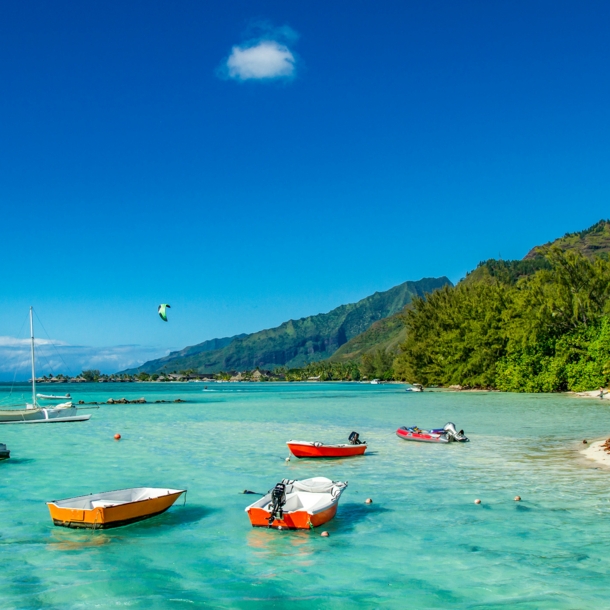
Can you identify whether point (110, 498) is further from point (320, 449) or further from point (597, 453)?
point (597, 453)

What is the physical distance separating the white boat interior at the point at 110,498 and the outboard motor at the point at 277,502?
3503mm

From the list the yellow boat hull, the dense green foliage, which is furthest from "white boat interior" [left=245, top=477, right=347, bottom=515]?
the dense green foliage

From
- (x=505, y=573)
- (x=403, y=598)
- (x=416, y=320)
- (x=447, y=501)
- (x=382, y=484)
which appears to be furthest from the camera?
(x=416, y=320)

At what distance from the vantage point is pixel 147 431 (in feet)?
166

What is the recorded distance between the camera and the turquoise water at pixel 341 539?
12.5 m

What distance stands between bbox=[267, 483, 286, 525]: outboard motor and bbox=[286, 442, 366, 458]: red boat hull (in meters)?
12.3

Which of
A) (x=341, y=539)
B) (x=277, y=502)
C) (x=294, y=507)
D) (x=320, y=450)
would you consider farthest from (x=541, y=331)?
(x=277, y=502)

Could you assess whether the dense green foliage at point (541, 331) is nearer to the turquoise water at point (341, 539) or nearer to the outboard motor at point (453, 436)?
the outboard motor at point (453, 436)

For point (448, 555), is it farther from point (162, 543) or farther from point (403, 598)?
point (162, 543)

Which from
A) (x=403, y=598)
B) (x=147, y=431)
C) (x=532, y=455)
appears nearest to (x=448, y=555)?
(x=403, y=598)

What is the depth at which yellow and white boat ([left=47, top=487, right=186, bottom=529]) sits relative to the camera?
1669 centimetres

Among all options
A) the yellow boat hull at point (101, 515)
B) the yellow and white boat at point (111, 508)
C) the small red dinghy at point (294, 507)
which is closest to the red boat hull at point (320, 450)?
the small red dinghy at point (294, 507)

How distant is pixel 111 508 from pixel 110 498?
1.75 metres

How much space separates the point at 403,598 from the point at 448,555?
2972mm
